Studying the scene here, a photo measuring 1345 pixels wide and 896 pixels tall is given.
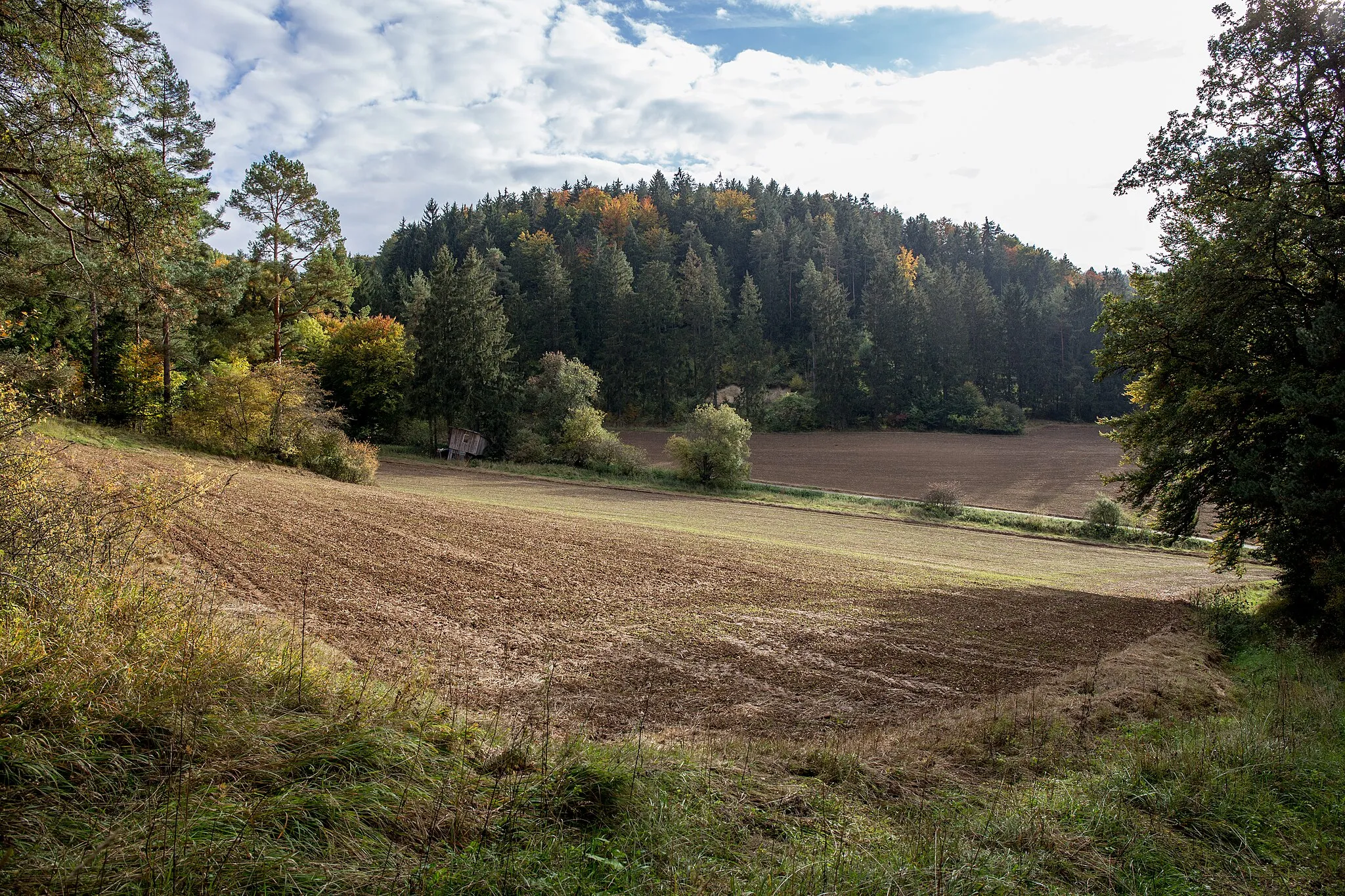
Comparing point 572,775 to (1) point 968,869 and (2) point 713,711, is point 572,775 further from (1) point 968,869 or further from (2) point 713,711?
(2) point 713,711

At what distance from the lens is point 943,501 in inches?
1566

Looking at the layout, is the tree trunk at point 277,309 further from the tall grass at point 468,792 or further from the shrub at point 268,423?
the tall grass at point 468,792

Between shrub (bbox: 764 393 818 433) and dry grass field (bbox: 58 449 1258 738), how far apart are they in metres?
53.8

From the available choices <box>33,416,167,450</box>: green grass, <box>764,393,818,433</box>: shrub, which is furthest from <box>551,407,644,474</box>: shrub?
<box>764,393,818,433</box>: shrub

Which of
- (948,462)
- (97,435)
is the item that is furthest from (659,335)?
(97,435)

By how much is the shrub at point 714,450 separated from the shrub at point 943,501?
39.7 ft

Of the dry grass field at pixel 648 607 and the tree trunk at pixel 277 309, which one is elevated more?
the tree trunk at pixel 277 309

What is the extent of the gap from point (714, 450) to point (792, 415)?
38601 mm

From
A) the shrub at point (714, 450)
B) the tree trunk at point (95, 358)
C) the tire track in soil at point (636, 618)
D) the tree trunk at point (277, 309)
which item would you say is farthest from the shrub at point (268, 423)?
the shrub at point (714, 450)

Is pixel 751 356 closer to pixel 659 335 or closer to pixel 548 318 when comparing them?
pixel 659 335

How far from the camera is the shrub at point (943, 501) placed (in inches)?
1554

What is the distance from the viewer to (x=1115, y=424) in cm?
1867

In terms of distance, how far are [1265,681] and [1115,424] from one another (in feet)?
31.4

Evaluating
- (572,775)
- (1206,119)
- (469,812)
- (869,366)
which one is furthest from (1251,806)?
(869,366)
